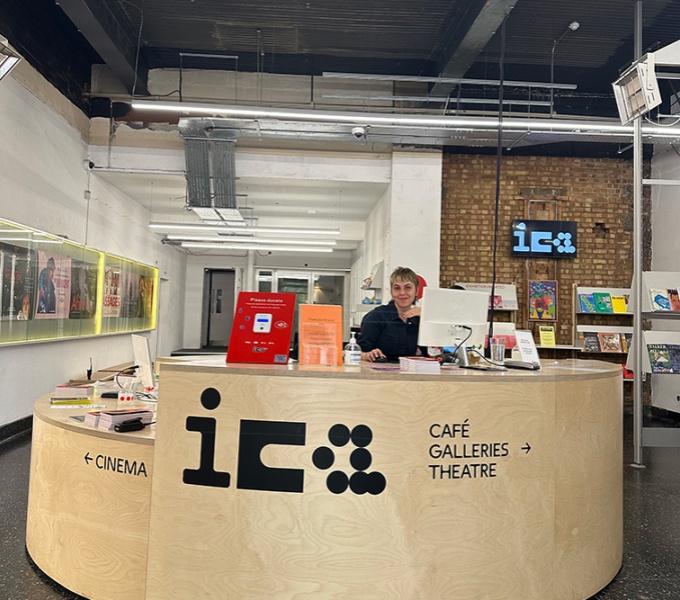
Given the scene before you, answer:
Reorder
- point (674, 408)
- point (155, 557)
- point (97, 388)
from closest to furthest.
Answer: point (155, 557) → point (97, 388) → point (674, 408)

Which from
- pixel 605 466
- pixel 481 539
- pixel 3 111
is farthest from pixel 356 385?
pixel 3 111

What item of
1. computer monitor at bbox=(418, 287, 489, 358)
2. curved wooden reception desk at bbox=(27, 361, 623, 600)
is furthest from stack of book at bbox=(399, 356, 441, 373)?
computer monitor at bbox=(418, 287, 489, 358)

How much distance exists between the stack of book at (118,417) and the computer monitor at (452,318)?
150cm

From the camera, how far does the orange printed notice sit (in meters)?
2.65

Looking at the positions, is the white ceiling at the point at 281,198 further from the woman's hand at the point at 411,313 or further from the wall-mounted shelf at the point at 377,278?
the woman's hand at the point at 411,313

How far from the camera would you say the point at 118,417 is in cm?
258

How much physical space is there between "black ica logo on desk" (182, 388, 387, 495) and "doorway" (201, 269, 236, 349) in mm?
11011

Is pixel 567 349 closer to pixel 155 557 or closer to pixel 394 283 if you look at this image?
pixel 394 283

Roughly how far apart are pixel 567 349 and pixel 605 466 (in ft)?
17.2

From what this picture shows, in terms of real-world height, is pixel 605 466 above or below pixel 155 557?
above

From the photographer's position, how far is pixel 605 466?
9.13 ft

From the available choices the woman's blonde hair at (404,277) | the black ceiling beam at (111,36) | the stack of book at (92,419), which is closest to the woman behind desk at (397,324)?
the woman's blonde hair at (404,277)

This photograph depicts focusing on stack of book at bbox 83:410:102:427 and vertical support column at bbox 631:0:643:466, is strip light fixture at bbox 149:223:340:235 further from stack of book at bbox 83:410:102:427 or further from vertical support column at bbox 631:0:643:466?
stack of book at bbox 83:410:102:427

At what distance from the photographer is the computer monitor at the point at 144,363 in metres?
3.57
